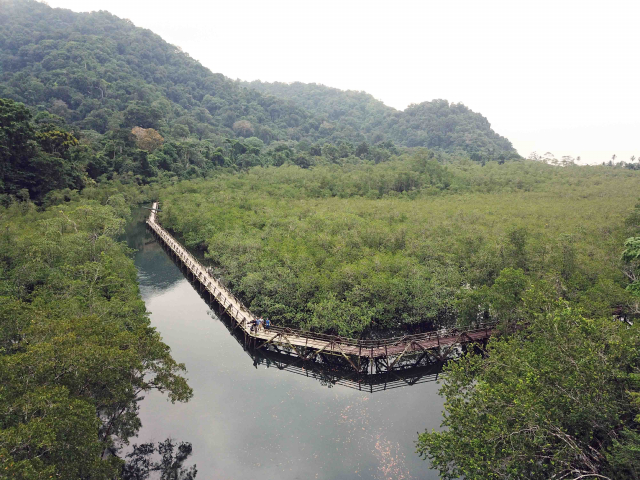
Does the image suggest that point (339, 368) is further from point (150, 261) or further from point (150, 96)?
point (150, 96)

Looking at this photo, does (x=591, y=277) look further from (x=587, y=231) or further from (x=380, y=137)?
(x=380, y=137)

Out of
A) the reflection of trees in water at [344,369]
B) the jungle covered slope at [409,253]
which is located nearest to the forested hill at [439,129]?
the jungle covered slope at [409,253]

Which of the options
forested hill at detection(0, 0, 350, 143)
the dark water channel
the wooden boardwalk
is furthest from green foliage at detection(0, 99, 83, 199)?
forested hill at detection(0, 0, 350, 143)

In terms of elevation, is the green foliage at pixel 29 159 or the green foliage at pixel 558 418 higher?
the green foliage at pixel 29 159

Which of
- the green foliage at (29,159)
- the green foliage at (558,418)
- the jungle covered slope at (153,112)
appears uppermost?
the jungle covered slope at (153,112)

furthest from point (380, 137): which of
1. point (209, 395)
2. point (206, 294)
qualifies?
point (209, 395)

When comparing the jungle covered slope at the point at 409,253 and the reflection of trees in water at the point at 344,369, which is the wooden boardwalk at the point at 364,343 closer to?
the reflection of trees in water at the point at 344,369
